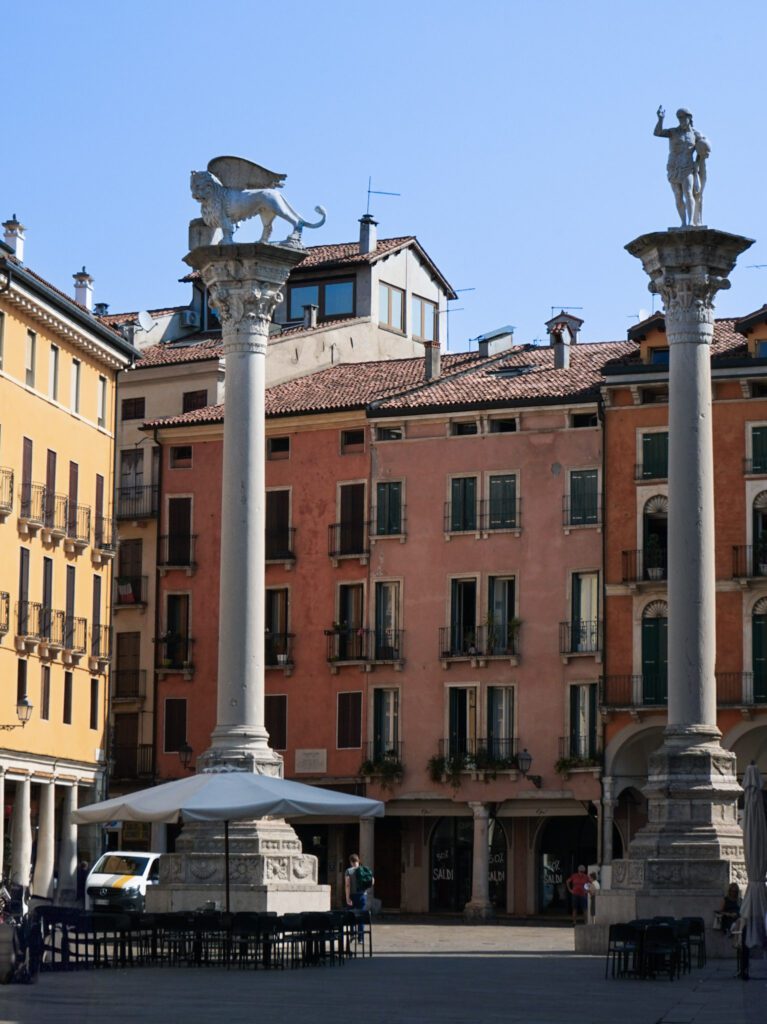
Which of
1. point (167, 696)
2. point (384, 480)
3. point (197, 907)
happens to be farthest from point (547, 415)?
point (197, 907)

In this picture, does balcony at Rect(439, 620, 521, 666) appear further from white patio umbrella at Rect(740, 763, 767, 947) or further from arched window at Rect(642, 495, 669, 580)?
white patio umbrella at Rect(740, 763, 767, 947)

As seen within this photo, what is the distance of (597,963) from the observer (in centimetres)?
3747

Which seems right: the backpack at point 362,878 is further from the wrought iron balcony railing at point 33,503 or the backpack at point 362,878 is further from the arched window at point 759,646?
the arched window at point 759,646

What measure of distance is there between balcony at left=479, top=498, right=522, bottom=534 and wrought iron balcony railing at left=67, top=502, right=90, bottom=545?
40.6 ft

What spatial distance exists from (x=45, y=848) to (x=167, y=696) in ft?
30.3

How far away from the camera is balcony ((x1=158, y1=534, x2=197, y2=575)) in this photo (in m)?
78.6

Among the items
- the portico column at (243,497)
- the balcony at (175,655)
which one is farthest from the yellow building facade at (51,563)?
the portico column at (243,497)

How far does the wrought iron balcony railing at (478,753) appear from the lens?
240ft

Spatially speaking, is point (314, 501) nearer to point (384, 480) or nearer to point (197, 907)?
point (384, 480)

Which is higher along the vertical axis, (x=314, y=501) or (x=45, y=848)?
(x=314, y=501)

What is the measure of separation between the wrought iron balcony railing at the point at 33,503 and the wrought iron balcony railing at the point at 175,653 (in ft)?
32.5

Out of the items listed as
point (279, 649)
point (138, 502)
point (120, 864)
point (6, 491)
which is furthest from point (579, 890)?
point (138, 502)

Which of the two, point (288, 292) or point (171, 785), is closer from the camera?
point (171, 785)

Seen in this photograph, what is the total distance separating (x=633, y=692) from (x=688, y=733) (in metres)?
31.8
